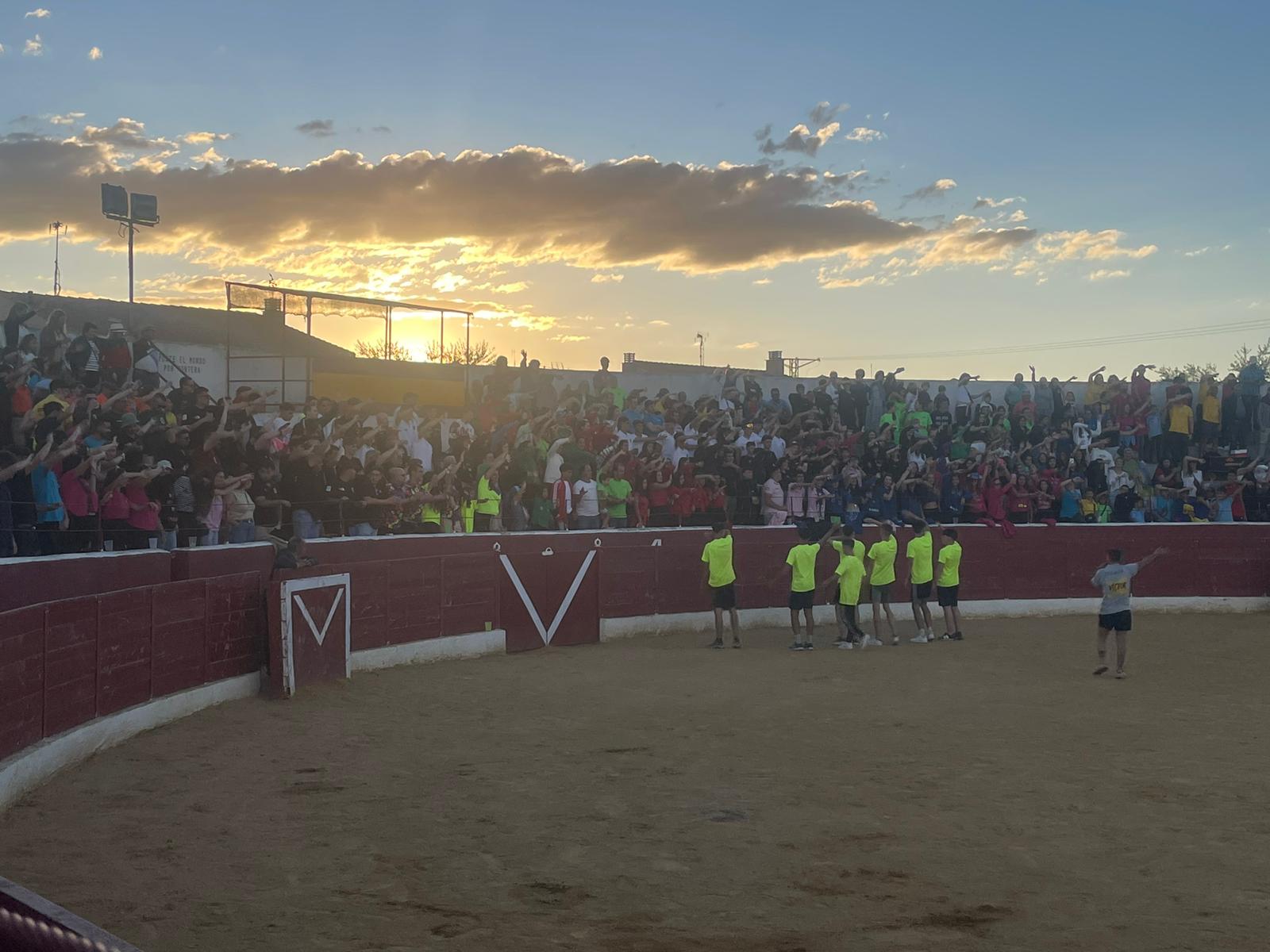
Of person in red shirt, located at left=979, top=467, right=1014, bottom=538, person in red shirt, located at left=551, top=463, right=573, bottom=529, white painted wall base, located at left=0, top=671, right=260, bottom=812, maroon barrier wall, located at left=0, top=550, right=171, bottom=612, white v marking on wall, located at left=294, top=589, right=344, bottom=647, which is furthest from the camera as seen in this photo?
person in red shirt, located at left=979, top=467, right=1014, bottom=538

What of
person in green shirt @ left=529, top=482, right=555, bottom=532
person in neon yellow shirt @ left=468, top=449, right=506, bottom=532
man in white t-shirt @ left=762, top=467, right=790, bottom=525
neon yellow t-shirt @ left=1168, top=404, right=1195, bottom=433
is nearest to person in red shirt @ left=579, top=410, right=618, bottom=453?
person in green shirt @ left=529, top=482, right=555, bottom=532

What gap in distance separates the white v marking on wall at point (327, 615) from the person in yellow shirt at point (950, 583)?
8.31 metres

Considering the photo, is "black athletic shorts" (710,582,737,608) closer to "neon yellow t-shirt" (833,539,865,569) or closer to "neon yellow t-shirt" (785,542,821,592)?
"neon yellow t-shirt" (785,542,821,592)

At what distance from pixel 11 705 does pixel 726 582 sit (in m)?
10.4

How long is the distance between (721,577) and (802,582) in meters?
1.14

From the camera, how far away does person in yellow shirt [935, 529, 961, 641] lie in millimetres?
17172

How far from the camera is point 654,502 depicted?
758 inches

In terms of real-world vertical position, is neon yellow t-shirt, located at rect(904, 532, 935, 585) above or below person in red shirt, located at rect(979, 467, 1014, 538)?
below

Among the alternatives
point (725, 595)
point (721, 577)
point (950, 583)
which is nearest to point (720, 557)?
point (721, 577)

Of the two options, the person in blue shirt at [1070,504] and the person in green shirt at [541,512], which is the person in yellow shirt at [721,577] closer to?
the person in green shirt at [541,512]

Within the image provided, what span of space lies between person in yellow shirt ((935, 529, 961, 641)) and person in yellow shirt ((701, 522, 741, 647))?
293 cm

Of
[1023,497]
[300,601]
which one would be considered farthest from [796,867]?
[1023,497]

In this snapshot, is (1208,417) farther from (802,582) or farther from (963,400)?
(802,582)

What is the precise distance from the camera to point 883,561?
17.4 m
